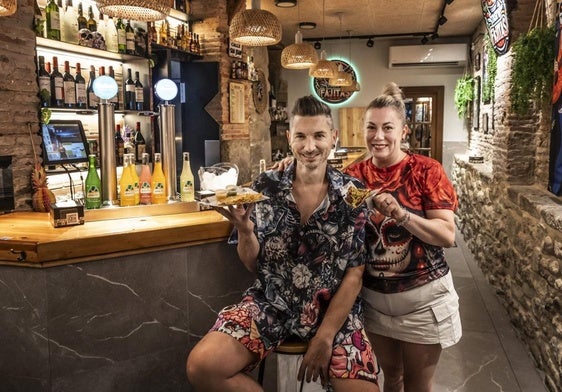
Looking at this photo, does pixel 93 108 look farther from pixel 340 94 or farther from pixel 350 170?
pixel 340 94

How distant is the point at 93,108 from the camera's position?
4355 mm

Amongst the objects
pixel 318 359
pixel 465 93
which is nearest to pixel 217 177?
pixel 318 359

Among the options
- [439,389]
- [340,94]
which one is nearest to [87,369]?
[439,389]

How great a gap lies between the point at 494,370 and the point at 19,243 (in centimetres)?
302

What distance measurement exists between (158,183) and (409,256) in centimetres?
142

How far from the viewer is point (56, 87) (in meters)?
4.05

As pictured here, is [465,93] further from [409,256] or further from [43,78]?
[409,256]

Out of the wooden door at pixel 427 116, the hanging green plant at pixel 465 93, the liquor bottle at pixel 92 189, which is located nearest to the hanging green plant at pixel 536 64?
the liquor bottle at pixel 92 189

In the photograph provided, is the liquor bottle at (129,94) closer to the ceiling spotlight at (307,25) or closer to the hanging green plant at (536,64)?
the hanging green plant at (536,64)

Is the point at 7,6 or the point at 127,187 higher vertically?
the point at 7,6

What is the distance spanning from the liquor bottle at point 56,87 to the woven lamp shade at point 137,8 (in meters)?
1.44

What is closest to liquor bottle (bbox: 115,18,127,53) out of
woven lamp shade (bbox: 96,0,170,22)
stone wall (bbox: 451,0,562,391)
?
woven lamp shade (bbox: 96,0,170,22)

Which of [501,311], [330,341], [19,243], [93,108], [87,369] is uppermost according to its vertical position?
[93,108]

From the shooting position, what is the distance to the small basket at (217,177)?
287 centimetres
